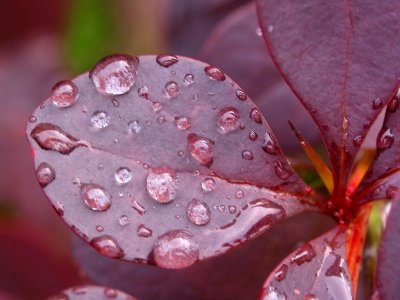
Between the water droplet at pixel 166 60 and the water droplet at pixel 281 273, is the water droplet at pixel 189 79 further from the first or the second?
the water droplet at pixel 281 273

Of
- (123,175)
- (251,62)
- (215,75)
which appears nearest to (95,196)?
(123,175)

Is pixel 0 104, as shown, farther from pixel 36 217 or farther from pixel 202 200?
pixel 202 200

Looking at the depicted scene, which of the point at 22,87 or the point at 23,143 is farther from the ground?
the point at 22,87

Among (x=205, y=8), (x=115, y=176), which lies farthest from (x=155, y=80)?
(x=205, y=8)

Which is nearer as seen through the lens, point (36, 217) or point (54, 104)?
point (54, 104)

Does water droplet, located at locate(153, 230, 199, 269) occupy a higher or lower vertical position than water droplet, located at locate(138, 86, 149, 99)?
lower

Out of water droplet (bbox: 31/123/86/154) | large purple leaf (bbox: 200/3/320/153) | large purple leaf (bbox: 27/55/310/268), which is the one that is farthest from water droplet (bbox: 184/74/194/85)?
large purple leaf (bbox: 200/3/320/153)

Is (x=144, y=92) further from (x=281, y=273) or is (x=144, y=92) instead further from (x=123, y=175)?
(x=281, y=273)

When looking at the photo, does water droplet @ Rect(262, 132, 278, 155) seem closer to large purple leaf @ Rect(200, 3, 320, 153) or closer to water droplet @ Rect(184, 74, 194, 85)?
water droplet @ Rect(184, 74, 194, 85)

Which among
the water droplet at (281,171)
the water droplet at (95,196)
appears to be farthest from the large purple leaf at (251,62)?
the water droplet at (95,196)
